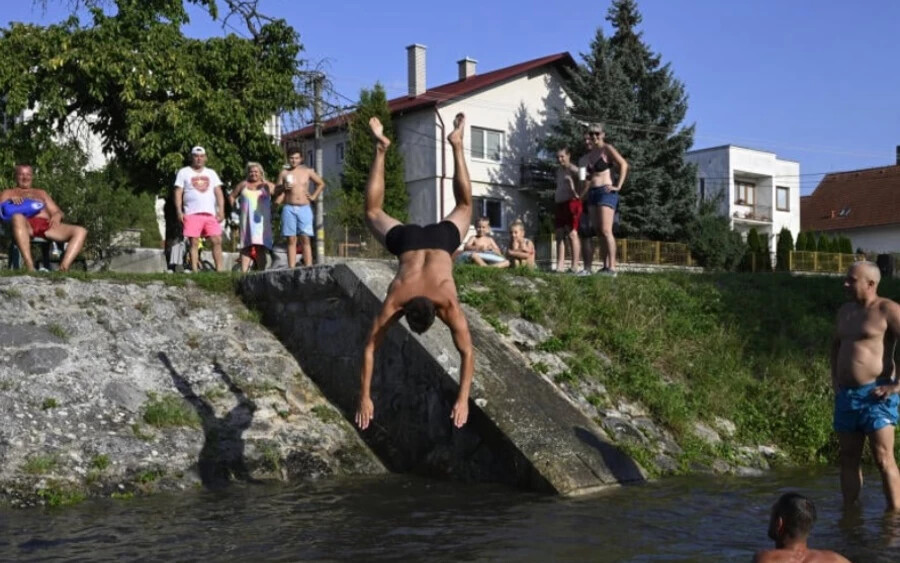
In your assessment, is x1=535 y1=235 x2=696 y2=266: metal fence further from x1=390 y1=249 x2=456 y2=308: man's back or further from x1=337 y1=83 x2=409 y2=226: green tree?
x1=390 y1=249 x2=456 y2=308: man's back

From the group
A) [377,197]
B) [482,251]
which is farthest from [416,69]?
[377,197]

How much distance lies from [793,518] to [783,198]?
5677 cm

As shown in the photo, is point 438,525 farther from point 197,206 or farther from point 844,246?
point 844,246

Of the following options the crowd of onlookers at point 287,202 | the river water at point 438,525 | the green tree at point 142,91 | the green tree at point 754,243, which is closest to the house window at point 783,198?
the green tree at point 754,243

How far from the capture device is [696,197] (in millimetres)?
41750

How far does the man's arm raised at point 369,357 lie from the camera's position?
27.4 ft

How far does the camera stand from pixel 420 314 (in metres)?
8.21

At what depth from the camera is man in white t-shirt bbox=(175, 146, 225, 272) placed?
1408 centimetres

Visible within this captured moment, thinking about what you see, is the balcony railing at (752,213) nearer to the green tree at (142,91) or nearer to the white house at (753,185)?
the white house at (753,185)

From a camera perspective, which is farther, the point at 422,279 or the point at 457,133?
the point at 457,133

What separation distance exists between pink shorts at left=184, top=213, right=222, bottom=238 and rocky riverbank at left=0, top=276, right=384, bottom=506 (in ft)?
5.78

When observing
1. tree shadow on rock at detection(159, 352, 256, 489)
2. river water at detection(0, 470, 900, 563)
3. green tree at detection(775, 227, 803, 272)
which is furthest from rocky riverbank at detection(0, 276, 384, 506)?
green tree at detection(775, 227, 803, 272)

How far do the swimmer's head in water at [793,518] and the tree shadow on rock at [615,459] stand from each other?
159 inches

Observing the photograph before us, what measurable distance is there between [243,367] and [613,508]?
190 inches
